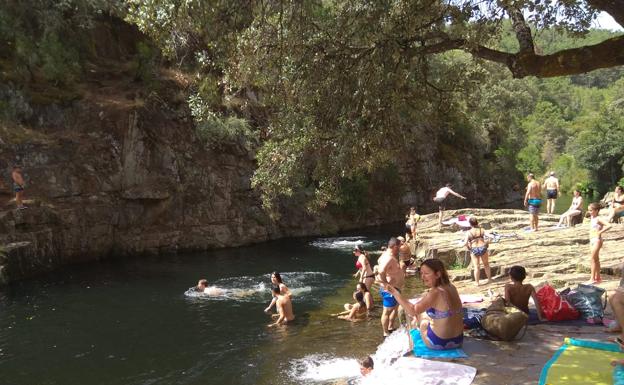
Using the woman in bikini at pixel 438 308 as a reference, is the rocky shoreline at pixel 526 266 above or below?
below

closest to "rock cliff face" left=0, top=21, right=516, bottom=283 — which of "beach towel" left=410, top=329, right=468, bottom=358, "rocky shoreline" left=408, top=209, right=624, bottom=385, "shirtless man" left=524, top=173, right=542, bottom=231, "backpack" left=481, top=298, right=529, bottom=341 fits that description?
"rocky shoreline" left=408, top=209, right=624, bottom=385

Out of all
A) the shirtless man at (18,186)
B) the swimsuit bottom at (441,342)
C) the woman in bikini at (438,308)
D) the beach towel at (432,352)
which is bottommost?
the beach towel at (432,352)

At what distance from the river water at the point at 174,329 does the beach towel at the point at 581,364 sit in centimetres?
417

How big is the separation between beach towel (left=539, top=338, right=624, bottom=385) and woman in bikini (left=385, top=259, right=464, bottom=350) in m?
1.07

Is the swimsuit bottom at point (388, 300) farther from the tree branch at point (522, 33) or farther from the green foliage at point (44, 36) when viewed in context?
the green foliage at point (44, 36)

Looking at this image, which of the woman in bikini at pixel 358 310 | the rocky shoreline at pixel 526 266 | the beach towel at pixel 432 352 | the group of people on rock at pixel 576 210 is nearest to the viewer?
the rocky shoreline at pixel 526 266

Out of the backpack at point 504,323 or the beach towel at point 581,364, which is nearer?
the beach towel at point 581,364

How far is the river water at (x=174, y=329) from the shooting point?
10555 millimetres

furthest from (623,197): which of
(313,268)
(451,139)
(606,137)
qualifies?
(606,137)

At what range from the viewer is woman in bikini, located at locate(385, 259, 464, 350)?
6.37 m

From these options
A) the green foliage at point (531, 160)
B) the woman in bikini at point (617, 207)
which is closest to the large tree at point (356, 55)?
the woman in bikini at point (617, 207)

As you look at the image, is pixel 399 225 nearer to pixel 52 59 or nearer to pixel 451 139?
pixel 451 139

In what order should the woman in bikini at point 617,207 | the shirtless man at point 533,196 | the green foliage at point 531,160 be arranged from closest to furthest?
1. the woman in bikini at point 617,207
2. the shirtless man at point 533,196
3. the green foliage at point 531,160

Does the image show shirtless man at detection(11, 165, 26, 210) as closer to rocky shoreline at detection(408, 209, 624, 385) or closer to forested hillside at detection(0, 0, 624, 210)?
forested hillside at detection(0, 0, 624, 210)
